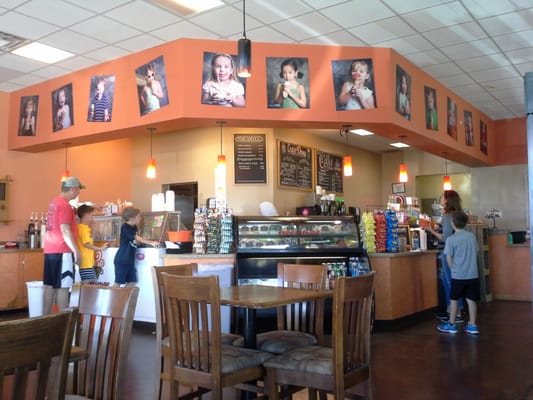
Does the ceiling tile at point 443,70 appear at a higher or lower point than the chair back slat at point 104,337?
higher

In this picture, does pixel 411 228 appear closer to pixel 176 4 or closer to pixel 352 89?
pixel 352 89

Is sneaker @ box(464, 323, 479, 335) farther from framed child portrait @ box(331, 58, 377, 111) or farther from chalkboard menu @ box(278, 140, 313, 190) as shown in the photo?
chalkboard menu @ box(278, 140, 313, 190)

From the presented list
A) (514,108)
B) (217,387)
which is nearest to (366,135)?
(514,108)

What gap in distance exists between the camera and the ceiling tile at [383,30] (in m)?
5.29

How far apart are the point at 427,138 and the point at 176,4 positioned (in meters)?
3.79

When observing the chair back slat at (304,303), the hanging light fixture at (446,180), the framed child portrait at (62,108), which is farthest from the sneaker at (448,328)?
the framed child portrait at (62,108)

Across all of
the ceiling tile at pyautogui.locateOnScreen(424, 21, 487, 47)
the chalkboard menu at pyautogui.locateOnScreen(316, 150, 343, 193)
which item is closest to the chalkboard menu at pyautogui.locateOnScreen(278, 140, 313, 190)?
the chalkboard menu at pyautogui.locateOnScreen(316, 150, 343, 193)

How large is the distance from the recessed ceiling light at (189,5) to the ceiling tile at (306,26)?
0.78 m

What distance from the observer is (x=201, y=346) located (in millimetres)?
2580

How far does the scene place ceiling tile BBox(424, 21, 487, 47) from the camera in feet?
17.9

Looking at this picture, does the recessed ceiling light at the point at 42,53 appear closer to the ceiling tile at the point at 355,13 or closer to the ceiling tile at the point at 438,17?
the ceiling tile at the point at 355,13

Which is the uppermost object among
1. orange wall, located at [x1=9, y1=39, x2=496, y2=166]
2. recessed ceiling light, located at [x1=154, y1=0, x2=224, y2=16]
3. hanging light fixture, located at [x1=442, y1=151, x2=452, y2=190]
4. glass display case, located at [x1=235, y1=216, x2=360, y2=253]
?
recessed ceiling light, located at [x1=154, y1=0, x2=224, y2=16]

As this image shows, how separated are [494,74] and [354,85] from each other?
2.64 m

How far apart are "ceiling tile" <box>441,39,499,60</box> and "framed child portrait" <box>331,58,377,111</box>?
110cm
